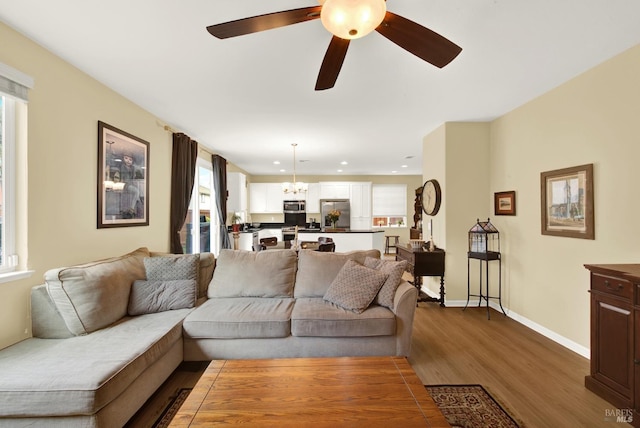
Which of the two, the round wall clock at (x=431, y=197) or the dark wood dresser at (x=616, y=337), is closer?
the dark wood dresser at (x=616, y=337)

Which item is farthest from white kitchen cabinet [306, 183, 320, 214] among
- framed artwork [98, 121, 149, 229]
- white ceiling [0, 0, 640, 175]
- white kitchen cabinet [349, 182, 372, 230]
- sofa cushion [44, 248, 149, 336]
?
sofa cushion [44, 248, 149, 336]

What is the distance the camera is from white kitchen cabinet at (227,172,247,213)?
6.60 m

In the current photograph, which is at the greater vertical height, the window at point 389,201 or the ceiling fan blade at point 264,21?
the ceiling fan blade at point 264,21

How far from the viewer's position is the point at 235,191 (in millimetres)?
6809

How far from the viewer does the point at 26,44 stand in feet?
6.75

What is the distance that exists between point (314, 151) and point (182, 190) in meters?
2.56

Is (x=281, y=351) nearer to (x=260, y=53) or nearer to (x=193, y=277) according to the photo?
(x=193, y=277)

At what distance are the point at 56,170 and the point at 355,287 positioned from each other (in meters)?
2.61

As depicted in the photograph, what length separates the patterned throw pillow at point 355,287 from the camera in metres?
2.45

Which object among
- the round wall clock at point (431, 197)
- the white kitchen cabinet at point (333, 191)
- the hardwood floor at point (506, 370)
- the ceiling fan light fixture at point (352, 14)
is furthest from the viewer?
the white kitchen cabinet at point (333, 191)

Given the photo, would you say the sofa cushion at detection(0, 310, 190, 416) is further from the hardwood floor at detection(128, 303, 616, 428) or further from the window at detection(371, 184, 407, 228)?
the window at detection(371, 184, 407, 228)

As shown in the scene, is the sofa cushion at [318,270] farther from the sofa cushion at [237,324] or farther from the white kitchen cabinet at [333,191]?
the white kitchen cabinet at [333,191]

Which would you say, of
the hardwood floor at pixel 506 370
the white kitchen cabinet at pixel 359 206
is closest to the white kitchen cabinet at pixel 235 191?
the white kitchen cabinet at pixel 359 206

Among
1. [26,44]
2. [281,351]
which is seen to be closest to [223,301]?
[281,351]
